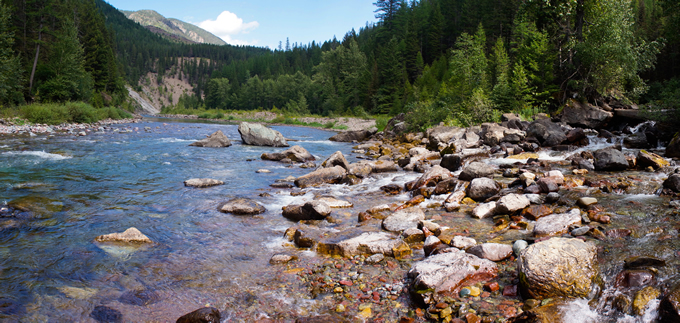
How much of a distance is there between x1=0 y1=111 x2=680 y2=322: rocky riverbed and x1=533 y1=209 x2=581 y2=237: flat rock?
33 millimetres

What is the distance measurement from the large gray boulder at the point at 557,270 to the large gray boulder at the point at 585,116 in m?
20.5

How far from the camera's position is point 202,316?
177 inches

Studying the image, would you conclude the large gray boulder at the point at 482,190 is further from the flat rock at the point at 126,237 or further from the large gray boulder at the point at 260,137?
the large gray boulder at the point at 260,137

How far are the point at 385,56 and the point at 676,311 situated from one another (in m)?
68.5

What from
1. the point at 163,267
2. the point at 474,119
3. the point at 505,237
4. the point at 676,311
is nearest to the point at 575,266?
the point at 676,311

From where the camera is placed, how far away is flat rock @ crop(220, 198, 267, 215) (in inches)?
379

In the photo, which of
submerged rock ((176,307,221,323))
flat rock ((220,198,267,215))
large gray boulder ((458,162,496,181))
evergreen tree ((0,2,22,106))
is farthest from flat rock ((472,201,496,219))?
evergreen tree ((0,2,22,106))

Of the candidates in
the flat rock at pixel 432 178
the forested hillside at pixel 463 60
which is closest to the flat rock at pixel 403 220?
the flat rock at pixel 432 178

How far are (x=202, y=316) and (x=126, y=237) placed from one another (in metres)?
3.91

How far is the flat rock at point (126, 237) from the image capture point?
7.23 metres

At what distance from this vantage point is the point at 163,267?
621cm

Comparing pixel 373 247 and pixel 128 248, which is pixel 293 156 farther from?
pixel 373 247

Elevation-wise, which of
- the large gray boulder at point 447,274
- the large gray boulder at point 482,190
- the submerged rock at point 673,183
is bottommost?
the large gray boulder at point 447,274

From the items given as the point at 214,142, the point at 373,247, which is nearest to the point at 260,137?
the point at 214,142
